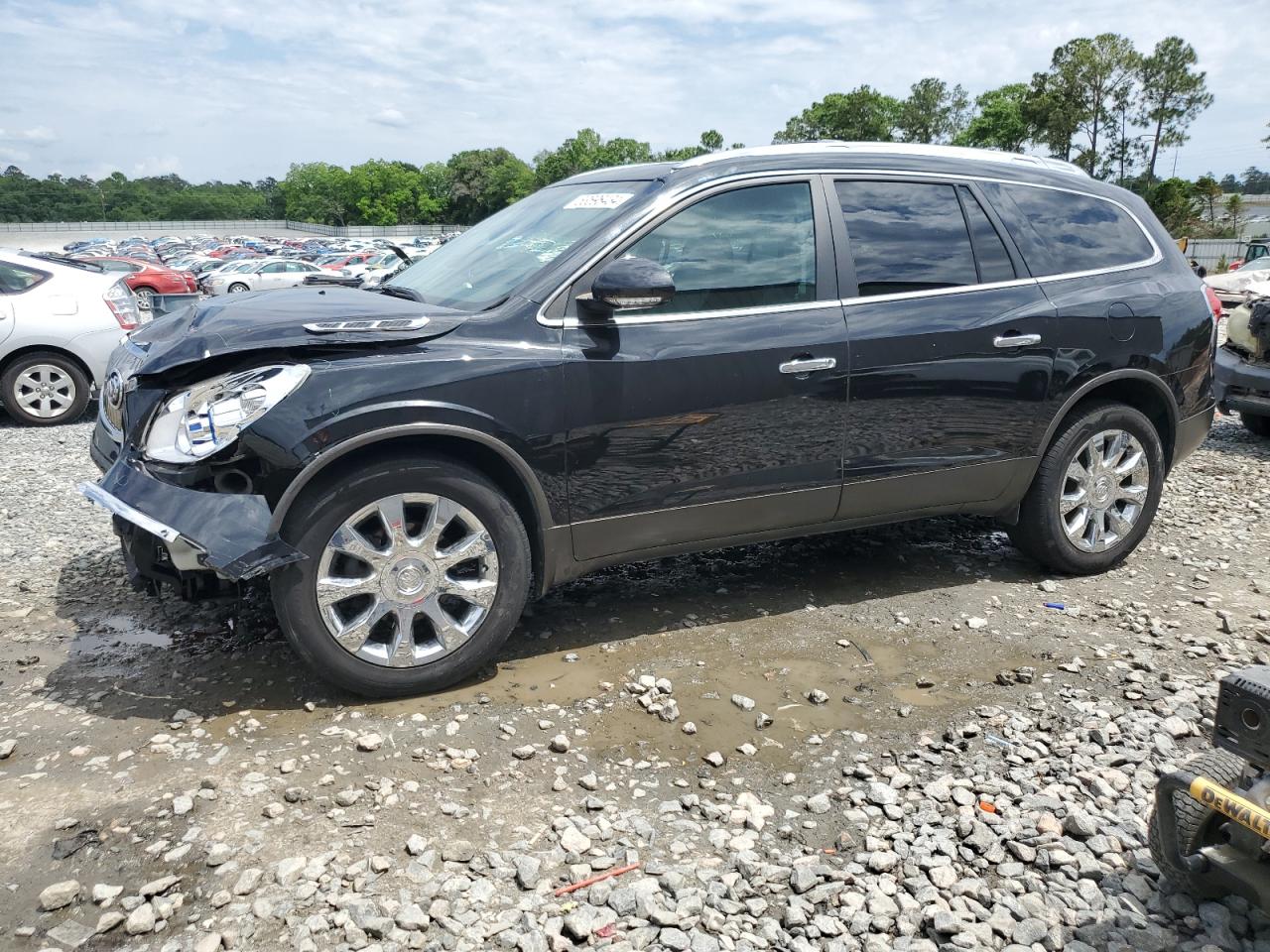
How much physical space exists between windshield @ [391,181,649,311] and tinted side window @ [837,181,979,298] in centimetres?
97

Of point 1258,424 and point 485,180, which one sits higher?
point 485,180

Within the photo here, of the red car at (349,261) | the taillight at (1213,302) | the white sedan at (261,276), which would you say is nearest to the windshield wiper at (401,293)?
the taillight at (1213,302)

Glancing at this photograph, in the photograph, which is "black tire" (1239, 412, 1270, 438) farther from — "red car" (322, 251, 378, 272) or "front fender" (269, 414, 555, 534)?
"red car" (322, 251, 378, 272)

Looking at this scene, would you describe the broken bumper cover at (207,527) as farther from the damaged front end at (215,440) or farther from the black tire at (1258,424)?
the black tire at (1258,424)

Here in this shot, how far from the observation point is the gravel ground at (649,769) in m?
2.59

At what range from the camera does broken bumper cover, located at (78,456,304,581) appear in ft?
10.8

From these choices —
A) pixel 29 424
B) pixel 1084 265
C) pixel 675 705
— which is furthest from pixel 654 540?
pixel 29 424

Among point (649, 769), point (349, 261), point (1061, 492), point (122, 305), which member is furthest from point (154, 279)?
point (649, 769)

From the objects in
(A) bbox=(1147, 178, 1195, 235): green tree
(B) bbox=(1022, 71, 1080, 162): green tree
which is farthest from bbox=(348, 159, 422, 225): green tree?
(A) bbox=(1147, 178, 1195, 235): green tree

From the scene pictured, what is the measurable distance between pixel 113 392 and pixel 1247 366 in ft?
28.7

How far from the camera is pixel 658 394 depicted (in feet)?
12.7

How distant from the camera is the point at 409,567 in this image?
354cm

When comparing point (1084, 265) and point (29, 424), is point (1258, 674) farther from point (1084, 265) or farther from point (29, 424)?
point (29, 424)

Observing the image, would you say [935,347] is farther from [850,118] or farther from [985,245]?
[850,118]
